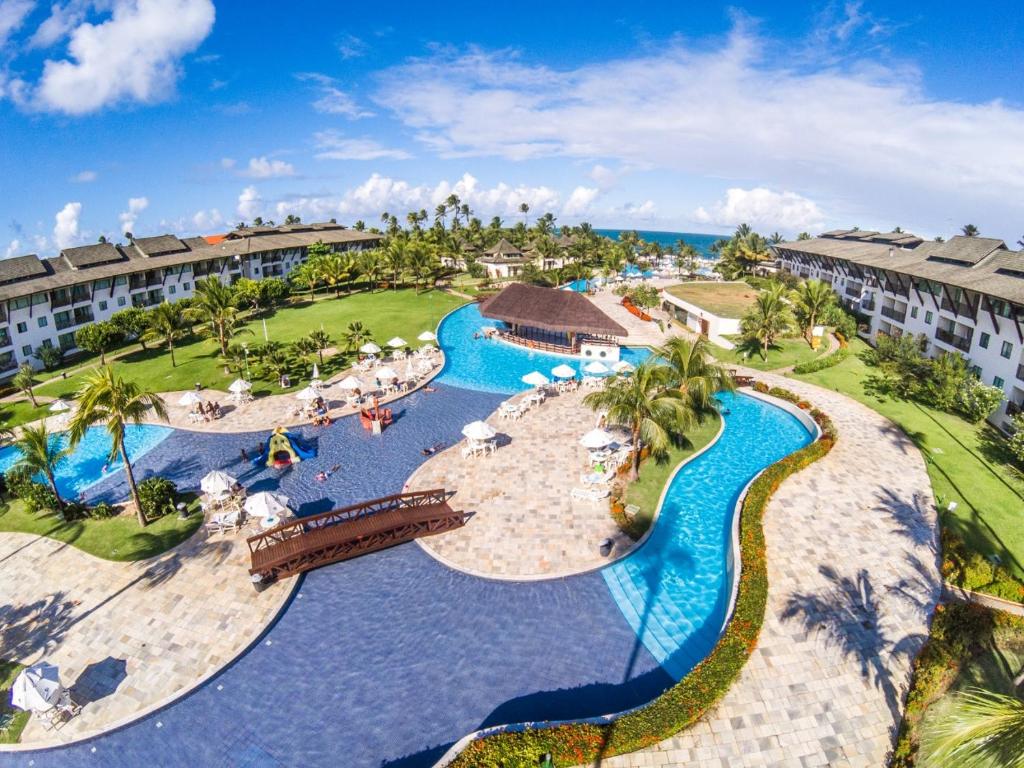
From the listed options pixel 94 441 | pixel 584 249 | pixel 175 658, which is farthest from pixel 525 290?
pixel 584 249

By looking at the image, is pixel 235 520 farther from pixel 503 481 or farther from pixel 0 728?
pixel 503 481

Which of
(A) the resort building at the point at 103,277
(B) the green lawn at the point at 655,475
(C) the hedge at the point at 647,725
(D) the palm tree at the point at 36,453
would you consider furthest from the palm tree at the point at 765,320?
(A) the resort building at the point at 103,277

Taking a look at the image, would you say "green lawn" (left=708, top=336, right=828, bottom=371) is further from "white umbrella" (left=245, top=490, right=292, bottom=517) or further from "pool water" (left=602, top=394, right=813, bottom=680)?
"white umbrella" (left=245, top=490, right=292, bottom=517)

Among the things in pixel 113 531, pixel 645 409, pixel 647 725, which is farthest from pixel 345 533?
pixel 645 409

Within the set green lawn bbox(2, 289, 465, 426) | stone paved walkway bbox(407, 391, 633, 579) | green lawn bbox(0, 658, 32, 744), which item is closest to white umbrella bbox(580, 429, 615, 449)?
stone paved walkway bbox(407, 391, 633, 579)

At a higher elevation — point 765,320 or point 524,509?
point 765,320

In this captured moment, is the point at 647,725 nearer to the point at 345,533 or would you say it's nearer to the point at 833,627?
the point at 833,627

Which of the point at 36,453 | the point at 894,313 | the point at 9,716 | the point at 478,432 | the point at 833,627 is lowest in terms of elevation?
the point at 9,716

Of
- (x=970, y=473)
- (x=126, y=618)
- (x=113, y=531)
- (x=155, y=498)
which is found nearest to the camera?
(x=126, y=618)
